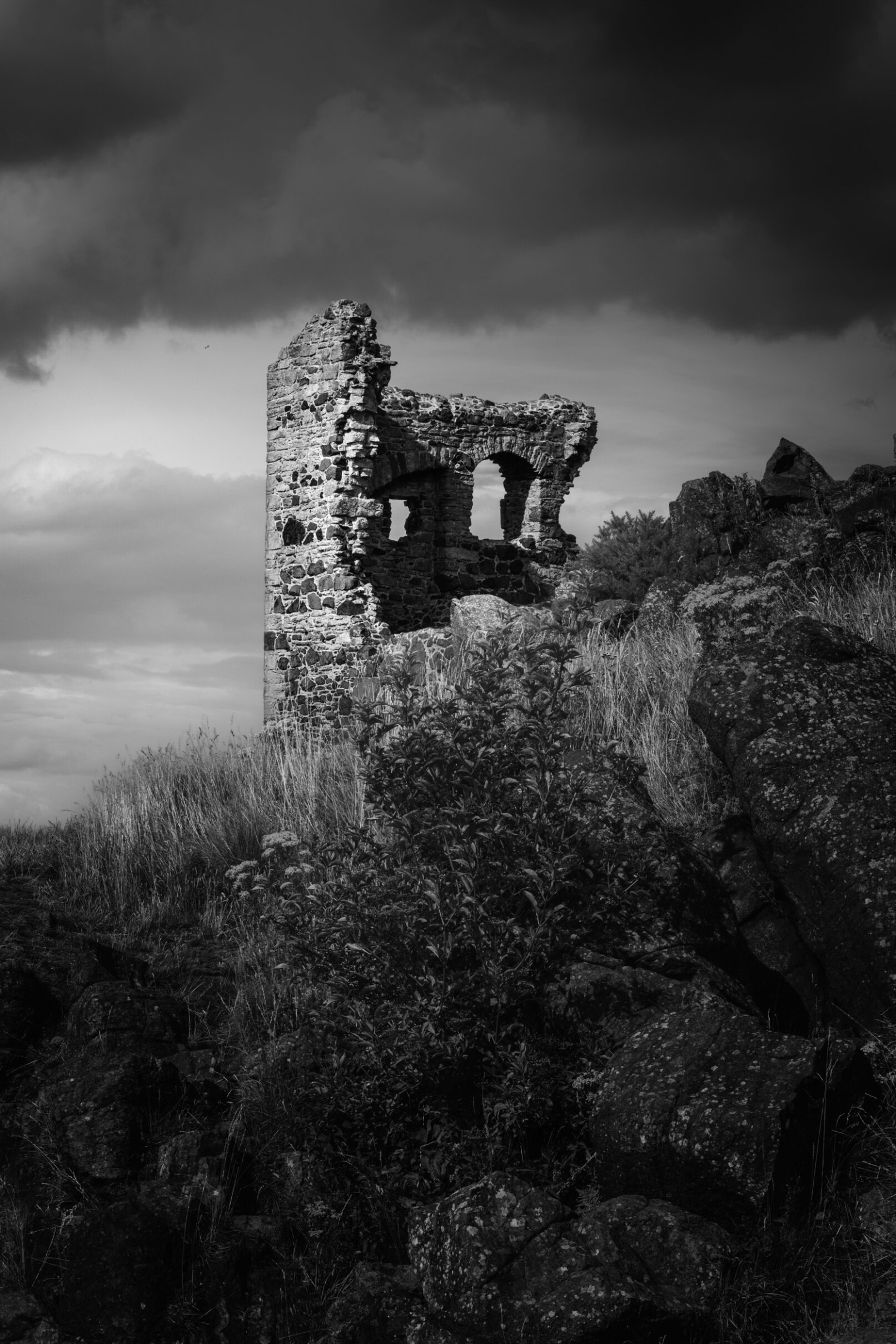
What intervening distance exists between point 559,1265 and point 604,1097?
27.1 inches

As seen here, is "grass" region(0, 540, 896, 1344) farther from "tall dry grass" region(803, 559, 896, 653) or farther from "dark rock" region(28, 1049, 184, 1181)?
"dark rock" region(28, 1049, 184, 1181)

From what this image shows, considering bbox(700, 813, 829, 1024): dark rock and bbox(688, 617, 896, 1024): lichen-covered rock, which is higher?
bbox(688, 617, 896, 1024): lichen-covered rock

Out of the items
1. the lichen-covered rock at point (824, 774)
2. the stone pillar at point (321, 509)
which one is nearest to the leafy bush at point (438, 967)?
the lichen-covered rock at point (824, 774)

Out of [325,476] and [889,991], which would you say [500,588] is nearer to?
[325,476]

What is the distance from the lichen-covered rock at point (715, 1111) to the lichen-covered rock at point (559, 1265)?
16 centimetres

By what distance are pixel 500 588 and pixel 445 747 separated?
13.3 metres

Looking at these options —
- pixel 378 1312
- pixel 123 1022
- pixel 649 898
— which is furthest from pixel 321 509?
pixel 378 1312

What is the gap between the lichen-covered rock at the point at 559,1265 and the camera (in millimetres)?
3393

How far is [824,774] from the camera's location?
4926mm

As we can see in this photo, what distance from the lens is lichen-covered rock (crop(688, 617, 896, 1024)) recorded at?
14.9 feet

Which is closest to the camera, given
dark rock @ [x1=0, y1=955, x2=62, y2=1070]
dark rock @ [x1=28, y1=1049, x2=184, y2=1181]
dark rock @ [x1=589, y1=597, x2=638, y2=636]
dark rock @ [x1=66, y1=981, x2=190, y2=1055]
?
dark rock @ [x1=28, y1=1049, x2=184, y2=1181]

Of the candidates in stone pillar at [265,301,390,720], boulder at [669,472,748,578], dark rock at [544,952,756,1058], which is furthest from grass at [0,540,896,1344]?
stone pillar at [265,301,390,720]

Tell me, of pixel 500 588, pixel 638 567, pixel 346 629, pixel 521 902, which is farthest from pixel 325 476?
pixel 521 902

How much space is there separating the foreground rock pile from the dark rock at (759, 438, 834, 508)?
7.76 meters
